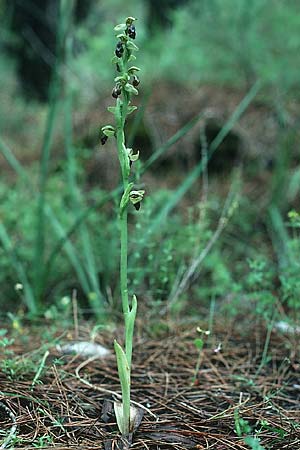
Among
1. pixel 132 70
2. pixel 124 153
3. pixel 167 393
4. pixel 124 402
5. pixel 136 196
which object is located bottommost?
pixel 167 393

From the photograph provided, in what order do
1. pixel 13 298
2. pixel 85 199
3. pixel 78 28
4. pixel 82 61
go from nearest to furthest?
1. pixel 13 298
2. pixel 85 199
3. pixel 78 28
4. pixel 82 61

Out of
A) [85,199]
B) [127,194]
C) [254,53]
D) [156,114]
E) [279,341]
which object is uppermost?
[254,53]

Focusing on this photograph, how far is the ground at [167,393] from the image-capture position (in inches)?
50.3

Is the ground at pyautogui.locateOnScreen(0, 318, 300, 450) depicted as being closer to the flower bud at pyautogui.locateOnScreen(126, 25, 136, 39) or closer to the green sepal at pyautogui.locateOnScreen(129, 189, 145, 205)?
the green sepal at pyautogui.locateOnScreen(129, 189, 145, 205)

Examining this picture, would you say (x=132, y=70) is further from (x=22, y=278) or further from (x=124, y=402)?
(x=22, y=278)

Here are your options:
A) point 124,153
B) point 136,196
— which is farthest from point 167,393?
point 124,153

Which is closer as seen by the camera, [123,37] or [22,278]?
[123,37]

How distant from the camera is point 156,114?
4.38 m

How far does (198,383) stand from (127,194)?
2.37 ft

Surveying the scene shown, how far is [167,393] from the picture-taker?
157cm

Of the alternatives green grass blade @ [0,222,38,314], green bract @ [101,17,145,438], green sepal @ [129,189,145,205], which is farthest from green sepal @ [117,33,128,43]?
green grass blade @ [0,222,38,314]

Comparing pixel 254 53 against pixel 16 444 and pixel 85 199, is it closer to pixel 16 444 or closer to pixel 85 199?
pixel 85 199

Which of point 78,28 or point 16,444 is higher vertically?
point 78,28

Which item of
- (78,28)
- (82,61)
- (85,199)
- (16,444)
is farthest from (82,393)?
(82,61)
